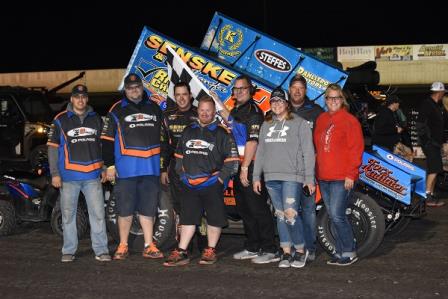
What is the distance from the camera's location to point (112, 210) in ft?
26.4

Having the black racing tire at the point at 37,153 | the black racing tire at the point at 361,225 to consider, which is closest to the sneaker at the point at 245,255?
the black racing tire at the point at 361,225

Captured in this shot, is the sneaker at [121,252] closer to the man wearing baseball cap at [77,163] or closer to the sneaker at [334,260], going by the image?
the man wearing baseball cap at [77,163]

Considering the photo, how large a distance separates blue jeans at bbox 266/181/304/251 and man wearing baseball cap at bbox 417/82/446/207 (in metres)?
4.45

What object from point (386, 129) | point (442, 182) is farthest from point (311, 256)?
point (442, 182)

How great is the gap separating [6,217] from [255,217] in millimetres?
3570

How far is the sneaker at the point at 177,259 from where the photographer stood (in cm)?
729

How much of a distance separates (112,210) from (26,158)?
8775 millimetres

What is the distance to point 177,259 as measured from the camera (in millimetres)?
7312

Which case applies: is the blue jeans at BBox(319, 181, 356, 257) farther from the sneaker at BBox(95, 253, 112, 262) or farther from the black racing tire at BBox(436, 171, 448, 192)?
the black racing tire at BBox(436, 171, 448, 192)

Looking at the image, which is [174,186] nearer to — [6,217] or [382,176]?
[382,176]

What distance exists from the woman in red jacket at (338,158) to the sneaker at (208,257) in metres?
1.26

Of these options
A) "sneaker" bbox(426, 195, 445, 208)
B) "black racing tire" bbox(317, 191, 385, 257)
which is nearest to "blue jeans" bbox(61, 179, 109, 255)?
"black racing tire" bbox(317, 191, 385, 257)

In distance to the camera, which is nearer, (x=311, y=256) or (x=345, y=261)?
(x=345, y=261)

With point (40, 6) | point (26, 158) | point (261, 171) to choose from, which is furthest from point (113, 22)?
point (261, 171)
